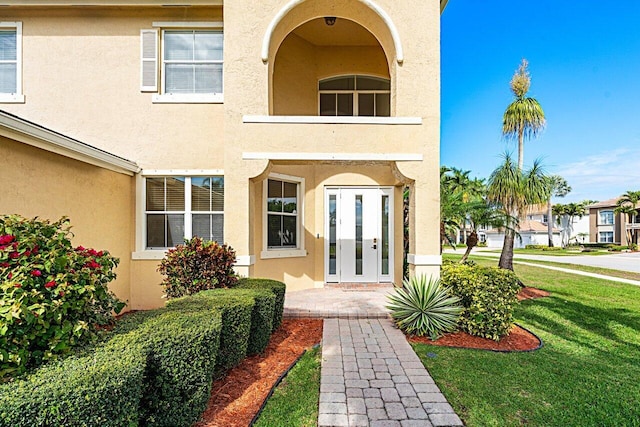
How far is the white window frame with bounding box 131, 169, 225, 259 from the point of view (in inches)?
357

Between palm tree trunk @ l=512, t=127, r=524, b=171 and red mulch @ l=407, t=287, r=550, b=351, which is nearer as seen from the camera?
red mulch @ l=407, t=287, r=550, b=351

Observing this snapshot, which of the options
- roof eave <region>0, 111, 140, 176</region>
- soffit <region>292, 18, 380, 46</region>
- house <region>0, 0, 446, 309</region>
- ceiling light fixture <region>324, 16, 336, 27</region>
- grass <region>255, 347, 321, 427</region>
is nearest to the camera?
grass <region>255, 347, 321, 427</region>

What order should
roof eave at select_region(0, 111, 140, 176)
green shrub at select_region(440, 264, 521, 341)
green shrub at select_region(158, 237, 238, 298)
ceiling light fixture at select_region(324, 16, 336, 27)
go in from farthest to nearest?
ceiling light fixture at select_region(324, 16, 336, 27), green shrub at select_region(440, 264, 521, 341), green shrub at select_region(158, 237, 238, 298), roof eave at select_region(0, 111, 140, 176)

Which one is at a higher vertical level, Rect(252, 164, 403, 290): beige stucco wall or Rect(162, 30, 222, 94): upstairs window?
Rect(162, 30, 222, 94): upstairs window

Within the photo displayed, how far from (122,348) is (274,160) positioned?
5.19 metres

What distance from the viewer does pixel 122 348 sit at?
3.29 m

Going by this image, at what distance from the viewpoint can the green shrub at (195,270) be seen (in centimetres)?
655

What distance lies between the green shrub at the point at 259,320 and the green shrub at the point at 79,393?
2651 mm

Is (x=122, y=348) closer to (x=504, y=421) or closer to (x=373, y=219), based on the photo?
(x=504, y=421)

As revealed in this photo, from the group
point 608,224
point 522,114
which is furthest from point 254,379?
point 608,224

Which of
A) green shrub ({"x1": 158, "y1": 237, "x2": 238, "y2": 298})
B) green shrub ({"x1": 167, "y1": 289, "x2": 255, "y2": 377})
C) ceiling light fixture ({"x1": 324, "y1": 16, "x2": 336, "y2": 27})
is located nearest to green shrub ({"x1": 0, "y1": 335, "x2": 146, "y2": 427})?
green shrub ({"x1": 167, "y1": 289, "x2": 255, "y2": 377})

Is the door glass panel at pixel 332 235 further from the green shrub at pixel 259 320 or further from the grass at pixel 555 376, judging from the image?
the green shrub at pixel 259 320

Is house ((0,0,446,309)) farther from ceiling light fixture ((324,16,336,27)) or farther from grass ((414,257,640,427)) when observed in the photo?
grass ((414,257,640,427))

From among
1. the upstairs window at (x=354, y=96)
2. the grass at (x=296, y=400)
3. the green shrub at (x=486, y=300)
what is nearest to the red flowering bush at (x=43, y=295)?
the grass at (x=296, y=400)
